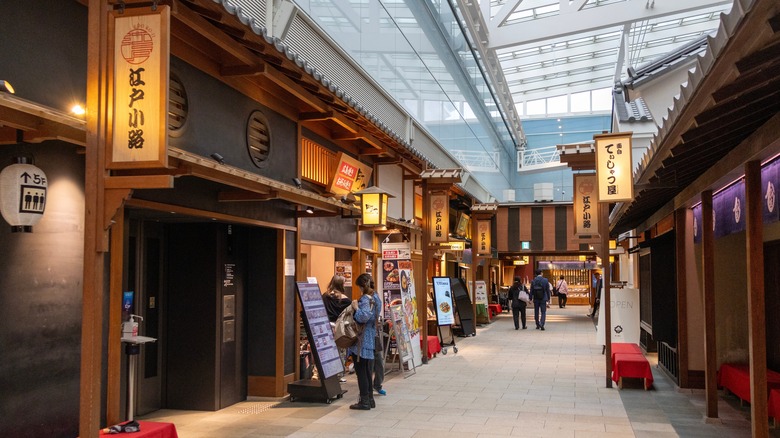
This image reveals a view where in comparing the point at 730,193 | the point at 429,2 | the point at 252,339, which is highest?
the point at 429,2

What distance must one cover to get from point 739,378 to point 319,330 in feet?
19.4

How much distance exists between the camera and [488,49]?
2506 centimetres

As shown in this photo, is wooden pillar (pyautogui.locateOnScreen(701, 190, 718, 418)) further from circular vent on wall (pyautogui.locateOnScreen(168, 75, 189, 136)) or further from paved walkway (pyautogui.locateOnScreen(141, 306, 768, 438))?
circular vent on wall (pyautogui.locateOnScreen(168, 75, 189, 136))

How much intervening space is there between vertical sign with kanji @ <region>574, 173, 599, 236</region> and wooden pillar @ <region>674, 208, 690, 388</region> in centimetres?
404

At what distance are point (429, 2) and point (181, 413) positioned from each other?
530 inches

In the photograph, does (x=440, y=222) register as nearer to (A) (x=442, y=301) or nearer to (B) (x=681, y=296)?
(A) (x=442, y=301)

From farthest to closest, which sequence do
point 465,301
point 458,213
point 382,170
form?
point 458,213 < point 465,301 < point 382,170

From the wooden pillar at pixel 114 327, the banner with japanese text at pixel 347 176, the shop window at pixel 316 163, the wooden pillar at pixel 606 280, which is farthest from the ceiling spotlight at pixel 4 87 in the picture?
the wooden pillar at pixel 606 280

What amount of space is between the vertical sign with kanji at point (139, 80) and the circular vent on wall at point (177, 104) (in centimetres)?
240

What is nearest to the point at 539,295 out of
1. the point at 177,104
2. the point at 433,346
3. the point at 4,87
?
the point at 433,346

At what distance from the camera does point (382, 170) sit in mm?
14781

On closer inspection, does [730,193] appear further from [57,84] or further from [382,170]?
[57,84]

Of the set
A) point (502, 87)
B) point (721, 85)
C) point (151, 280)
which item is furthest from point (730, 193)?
point (502, 87)

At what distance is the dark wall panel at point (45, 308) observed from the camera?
5066 mm
